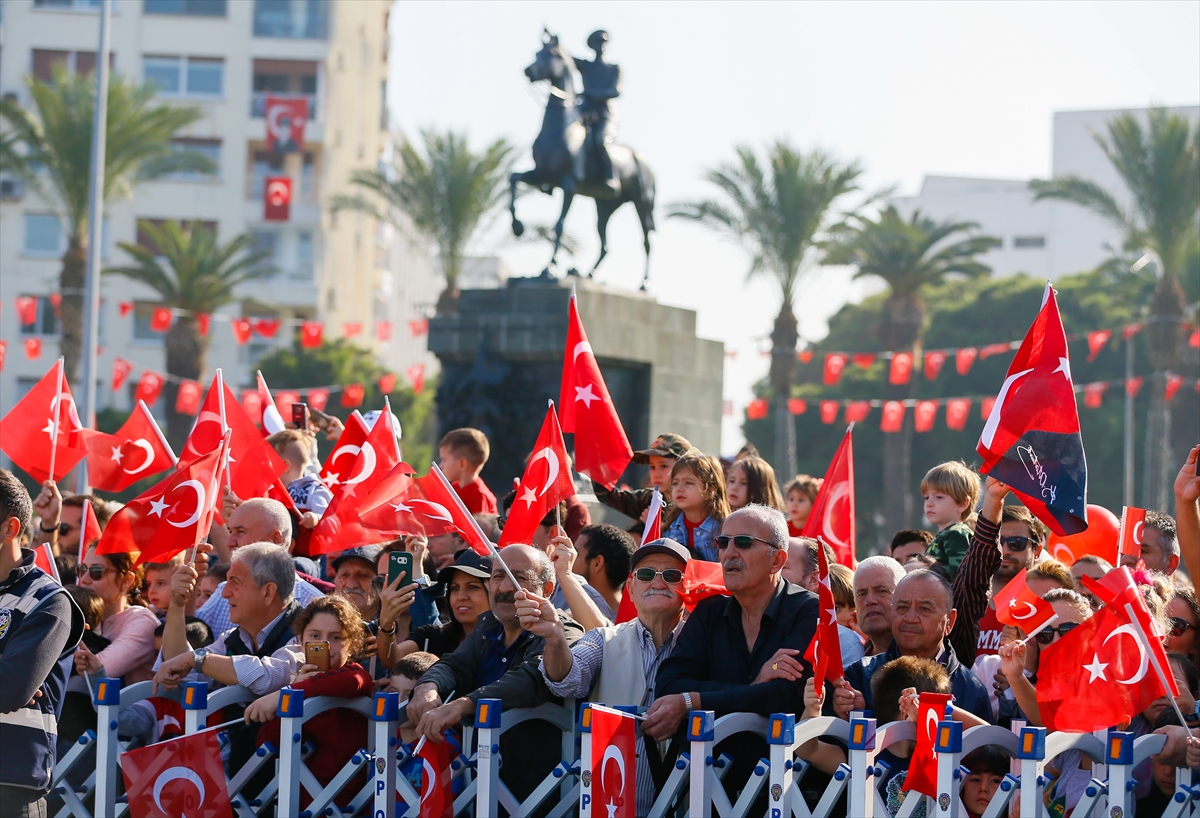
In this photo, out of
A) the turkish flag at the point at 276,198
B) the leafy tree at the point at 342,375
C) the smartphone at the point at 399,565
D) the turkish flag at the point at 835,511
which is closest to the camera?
the smartphone at the point at 399,565

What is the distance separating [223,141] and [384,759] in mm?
49485

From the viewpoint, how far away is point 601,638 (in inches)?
252

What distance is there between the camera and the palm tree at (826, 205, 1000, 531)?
3366cm

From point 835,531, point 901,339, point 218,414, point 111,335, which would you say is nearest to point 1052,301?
point 835,531

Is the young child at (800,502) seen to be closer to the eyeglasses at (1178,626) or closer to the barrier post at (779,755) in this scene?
the eyeglasses at (1178,626)

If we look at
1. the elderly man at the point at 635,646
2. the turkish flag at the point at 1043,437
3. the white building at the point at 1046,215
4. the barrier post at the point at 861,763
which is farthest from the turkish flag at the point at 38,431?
the white building at the point at 1046,215

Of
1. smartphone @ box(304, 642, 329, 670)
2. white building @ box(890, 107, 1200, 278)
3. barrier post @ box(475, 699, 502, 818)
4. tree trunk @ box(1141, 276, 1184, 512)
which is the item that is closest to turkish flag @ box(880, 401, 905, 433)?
tree trunk @ box(1141, 276, 1184, 512)

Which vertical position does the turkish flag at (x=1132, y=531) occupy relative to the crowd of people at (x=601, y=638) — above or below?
above

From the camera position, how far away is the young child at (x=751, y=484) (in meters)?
8.48

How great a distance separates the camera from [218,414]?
9930mm

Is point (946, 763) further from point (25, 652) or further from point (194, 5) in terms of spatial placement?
point (194, 5)

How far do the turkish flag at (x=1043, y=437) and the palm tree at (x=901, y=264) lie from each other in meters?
25.2

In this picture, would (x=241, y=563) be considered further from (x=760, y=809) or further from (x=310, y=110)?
(x=310, y=110)

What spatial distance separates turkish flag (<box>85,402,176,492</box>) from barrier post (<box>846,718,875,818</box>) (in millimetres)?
5675
